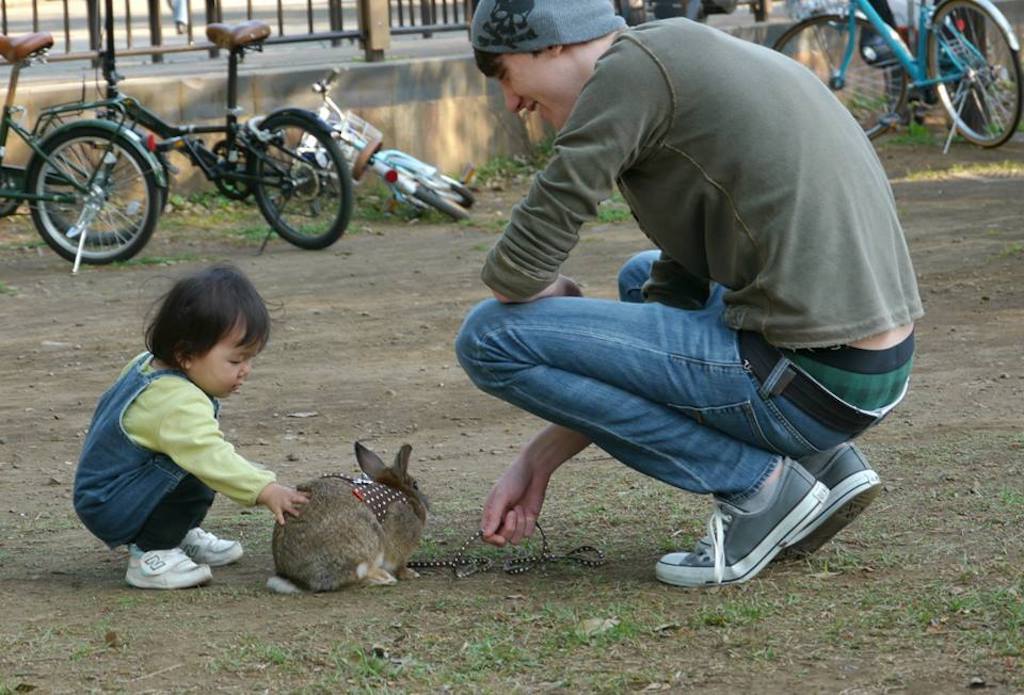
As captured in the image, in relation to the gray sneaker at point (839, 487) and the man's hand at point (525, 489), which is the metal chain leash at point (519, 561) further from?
the gray sneaker at point (839, 487)

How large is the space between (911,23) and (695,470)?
9.72 metres

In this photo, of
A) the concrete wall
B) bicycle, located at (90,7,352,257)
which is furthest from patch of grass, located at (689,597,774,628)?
the concrete wall

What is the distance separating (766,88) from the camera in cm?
343

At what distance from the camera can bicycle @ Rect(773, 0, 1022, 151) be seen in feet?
38.4

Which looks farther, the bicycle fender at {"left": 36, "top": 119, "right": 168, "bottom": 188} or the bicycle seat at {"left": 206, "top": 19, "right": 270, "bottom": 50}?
the bicycle seat at {"left": 206, "top": 19, "right": 270, "bottom": 50}

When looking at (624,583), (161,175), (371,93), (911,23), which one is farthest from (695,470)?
(911,23)

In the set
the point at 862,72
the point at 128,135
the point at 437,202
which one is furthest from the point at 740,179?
the point at 862,72

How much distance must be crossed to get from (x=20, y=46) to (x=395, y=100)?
3.33 meters

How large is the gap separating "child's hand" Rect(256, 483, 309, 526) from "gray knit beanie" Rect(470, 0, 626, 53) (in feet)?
3.86

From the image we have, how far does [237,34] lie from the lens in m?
9.66

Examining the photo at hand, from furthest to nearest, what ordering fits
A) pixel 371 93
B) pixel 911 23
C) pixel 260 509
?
pixel 911 23
pixel 371 93
pixel 260 509

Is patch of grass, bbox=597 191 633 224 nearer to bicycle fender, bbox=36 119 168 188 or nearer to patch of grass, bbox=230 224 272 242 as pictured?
patch of grass, bbox=230 224 272 242

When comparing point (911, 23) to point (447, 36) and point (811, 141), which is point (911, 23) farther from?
point (811, 141)

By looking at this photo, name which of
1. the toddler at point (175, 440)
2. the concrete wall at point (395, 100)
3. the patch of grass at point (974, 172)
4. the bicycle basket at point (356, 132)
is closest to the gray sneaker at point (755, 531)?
the toddler at point (175, 440)
